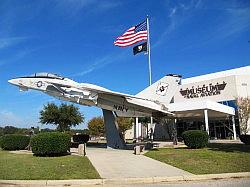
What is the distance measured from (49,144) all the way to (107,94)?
8821 millimetres

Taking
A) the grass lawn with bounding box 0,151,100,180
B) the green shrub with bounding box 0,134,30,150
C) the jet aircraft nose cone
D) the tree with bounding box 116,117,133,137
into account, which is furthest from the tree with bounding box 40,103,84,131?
the grass lawn with bounding box 0,151,100,180

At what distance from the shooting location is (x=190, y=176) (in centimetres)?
1109

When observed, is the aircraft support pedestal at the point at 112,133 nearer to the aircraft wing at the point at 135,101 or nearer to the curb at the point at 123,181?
the aircraft wing at the point at 135,101

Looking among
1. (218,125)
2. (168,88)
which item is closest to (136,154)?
(168,88)

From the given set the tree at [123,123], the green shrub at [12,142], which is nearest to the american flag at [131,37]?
the green shrub at [12,142]

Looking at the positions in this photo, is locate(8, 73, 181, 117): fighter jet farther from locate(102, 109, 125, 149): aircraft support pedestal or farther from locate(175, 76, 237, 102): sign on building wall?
locate(175, 76, 237, 102): sign on building wall

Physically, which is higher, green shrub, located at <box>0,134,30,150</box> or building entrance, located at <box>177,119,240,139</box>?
building entrance, located at <box>177,119,240,139</box>

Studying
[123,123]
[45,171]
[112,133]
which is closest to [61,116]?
[123,123]

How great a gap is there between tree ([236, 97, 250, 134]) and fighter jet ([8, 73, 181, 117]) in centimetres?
1491

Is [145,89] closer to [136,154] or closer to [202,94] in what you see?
[136,154]

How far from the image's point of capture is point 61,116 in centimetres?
4341

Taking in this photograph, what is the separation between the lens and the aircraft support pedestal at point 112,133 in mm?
25984

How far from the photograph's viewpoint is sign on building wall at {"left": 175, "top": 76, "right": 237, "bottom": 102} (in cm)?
4238

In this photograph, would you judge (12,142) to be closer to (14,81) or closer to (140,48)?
(14,81)
